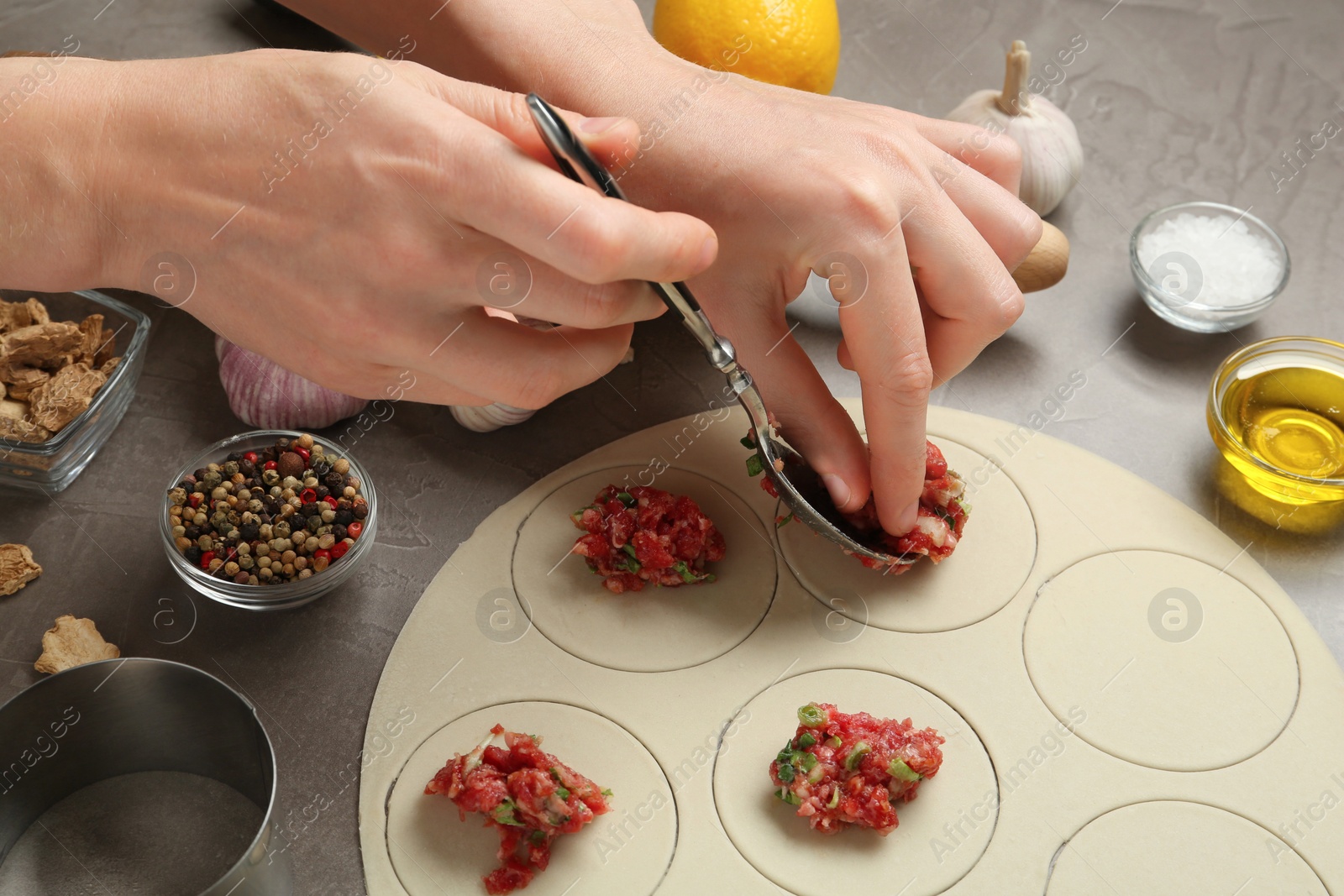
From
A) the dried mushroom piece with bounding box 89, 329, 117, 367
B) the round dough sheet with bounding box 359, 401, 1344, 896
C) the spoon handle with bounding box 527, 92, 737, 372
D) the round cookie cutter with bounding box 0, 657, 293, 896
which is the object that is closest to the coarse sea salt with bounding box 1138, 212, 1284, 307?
the round dough sheet with bounding box 359, 401, 1344, 896

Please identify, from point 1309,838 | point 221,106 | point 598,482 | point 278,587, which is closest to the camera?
point 221,106

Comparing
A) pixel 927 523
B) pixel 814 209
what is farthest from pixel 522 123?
pixel 927 523

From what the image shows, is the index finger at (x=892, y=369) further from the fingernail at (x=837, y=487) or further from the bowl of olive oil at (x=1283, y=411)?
the bowl of olive oil at (x=1283, y=411)

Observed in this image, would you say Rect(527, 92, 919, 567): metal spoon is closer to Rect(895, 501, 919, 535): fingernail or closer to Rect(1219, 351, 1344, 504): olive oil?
Rect(895, 501, 919, 535): fingernail

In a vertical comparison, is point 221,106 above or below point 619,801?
above

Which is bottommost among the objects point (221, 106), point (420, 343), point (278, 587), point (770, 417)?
point (278, 587)

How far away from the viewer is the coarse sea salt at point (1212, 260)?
170cm

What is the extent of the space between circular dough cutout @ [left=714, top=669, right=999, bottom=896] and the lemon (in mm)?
973

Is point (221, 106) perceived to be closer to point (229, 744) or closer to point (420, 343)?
point (420, 343)

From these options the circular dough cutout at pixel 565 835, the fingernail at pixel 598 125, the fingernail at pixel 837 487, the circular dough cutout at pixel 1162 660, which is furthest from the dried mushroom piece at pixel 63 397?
the circular dough cutout at pixel 1162 660

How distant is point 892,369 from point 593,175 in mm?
472

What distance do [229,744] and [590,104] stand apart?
90 cm

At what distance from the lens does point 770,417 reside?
1.31 m

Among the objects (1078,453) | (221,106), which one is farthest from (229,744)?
(1078,453)
